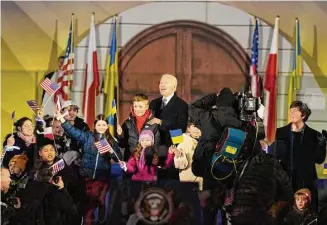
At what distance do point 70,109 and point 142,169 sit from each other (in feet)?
2.42

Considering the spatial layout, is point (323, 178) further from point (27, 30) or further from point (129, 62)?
point (27, 30)

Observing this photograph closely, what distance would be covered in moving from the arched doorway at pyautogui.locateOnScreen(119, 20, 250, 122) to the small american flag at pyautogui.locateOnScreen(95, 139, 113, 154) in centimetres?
25

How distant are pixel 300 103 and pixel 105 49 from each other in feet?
5.21

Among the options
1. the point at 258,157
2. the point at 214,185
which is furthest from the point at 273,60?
the point at 214,185

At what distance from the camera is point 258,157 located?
4.89 metres

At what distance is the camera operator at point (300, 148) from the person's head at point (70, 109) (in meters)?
1.58

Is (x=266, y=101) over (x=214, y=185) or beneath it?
over

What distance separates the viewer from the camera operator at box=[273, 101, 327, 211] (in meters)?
4.93

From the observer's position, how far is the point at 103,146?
4922 mm

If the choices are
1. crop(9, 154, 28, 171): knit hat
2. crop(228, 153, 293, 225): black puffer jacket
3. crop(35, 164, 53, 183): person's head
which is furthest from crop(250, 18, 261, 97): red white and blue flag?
crop(9, 154, 28, 171): knit hat

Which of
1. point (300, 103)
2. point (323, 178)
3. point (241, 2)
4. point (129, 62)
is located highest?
point (241, 2)

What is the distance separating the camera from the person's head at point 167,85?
499cm

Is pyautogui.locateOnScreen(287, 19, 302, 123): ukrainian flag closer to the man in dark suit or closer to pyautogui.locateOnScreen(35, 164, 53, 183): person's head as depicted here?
the man in dark suit

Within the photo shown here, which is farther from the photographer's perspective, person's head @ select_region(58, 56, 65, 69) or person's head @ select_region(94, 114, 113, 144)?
person's head @ select_region(58, 56, 65, 69)
